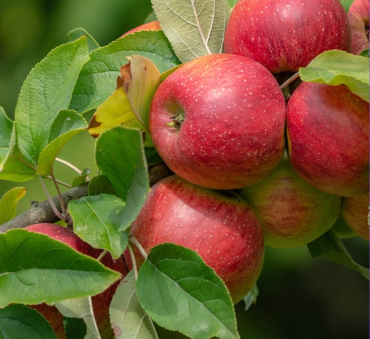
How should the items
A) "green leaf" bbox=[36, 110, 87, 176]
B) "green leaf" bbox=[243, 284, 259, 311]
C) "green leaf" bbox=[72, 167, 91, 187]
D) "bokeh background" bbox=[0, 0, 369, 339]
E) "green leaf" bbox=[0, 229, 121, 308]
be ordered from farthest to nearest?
1. "bokeh background" bbox=[0, 0, 369, 339]
2. "green leaf" bbox=[243, 284, 259, 311]
3. "green leaf" bbox=[72, 167, 91, 187]
4. "green leaf" bbox=[36, 110, 87, 176]
5. "green leaf" bbox=[0, 229, 121, 308]

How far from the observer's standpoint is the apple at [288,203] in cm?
79

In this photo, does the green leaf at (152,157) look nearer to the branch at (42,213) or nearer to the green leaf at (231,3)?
the branch at (42,213)

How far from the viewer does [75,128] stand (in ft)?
2.42

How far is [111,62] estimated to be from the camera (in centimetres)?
84

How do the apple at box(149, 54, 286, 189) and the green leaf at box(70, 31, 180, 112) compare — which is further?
the green leaf at box(70, 31, 180, 112)

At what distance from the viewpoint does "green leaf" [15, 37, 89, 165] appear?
0.80 m

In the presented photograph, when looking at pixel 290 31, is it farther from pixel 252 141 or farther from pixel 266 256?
pixel 266 256

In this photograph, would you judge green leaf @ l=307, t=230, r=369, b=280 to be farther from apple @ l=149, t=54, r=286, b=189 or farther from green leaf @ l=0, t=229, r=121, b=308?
green leaf @ l=0, t=229, r=121, b=308

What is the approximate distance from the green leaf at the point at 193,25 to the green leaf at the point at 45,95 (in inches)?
4.3

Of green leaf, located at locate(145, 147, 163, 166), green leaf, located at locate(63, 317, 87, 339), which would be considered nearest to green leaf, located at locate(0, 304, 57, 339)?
green leaf, located at locate(63, 317, 87, 339)

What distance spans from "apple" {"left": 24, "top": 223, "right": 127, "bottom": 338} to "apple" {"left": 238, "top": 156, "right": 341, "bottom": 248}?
0.57ft

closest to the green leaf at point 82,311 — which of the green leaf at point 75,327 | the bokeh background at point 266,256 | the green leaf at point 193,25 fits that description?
the green leaf at point 75,327

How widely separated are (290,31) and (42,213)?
1.17 ft

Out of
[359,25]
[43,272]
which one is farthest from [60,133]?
[359,25]
